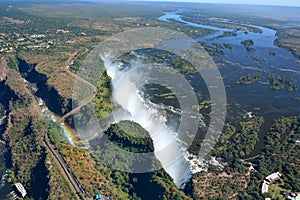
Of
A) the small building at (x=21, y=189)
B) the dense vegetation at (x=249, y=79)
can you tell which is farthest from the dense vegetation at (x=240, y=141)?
the small building at (x=21, y=189)

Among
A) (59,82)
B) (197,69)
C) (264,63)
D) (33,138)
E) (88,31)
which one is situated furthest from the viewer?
(88,31)

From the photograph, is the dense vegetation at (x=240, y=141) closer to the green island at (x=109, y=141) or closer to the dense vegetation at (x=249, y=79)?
the green island at (x=109, y=141)

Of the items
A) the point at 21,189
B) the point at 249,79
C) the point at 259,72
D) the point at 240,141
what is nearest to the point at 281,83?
the point at 249,79

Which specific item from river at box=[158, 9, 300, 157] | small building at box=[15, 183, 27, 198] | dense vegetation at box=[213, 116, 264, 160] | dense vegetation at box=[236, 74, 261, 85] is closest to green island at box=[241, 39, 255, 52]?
river at box=[158, 9, 300, 157]

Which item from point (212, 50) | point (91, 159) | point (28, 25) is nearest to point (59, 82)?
point (91, 159)

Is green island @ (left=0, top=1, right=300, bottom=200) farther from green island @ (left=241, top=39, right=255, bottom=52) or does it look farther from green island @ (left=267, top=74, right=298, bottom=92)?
green island @ (left=241, top=39, right=255, bottom=52)

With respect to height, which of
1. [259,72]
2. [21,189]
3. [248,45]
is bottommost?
[21,189]

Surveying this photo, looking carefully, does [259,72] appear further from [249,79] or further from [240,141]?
[240,141]

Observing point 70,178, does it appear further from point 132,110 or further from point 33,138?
point 132,110

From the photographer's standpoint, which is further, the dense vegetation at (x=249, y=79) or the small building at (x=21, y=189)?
the dense vegetation at (x=249, y=79)
